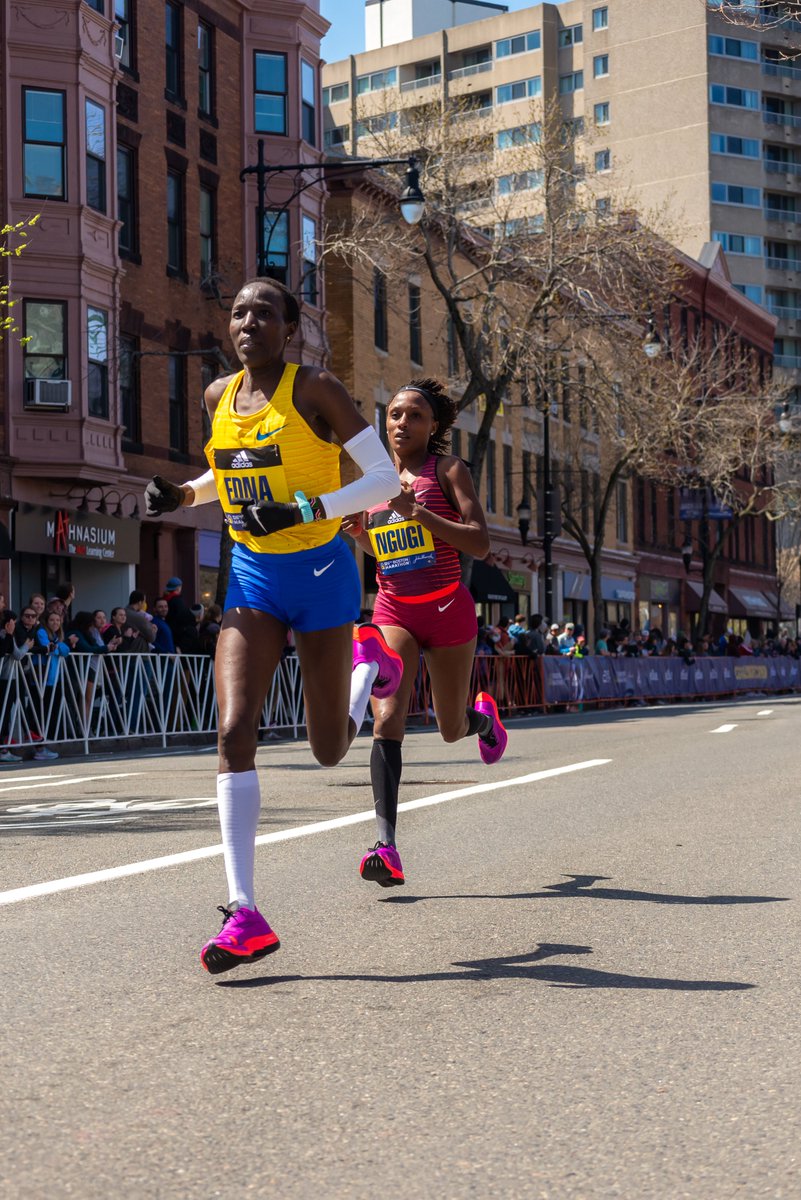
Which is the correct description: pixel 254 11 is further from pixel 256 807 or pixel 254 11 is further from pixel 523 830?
pixel 256 807

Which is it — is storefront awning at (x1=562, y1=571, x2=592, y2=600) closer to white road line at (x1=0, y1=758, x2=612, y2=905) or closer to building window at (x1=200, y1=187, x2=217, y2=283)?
building window at (x1=200, y1=187, x2=217, y2=283)

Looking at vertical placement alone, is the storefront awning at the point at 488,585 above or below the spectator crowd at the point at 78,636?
above

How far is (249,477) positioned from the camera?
5.85 meters

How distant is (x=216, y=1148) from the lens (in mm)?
3689

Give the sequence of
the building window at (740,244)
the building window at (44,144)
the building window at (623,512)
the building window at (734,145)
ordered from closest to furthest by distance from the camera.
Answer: the building window at (44,144)
the building window at (623,512)
the building window at (734,145)
the building window at (740,244)

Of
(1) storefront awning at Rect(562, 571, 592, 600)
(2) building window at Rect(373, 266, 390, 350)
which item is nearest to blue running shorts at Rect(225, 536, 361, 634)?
(2) building window at Rect(373, 266, 390, 350)

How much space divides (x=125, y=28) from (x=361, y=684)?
28.8m

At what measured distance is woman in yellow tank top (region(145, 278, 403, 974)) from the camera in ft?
18.7

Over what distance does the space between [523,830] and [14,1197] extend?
21.3ft

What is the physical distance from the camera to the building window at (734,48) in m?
95.3

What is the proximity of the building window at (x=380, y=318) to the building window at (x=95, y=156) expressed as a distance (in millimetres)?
12313

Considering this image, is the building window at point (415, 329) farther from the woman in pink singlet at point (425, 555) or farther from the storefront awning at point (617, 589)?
the woman in pink singlet at point (425, 555)

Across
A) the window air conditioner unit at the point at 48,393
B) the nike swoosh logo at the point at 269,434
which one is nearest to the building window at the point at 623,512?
the window air conditioner unit at the point at 48,393

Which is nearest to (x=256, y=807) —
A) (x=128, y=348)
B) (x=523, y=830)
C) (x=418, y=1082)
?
(x=418, y=1082)
